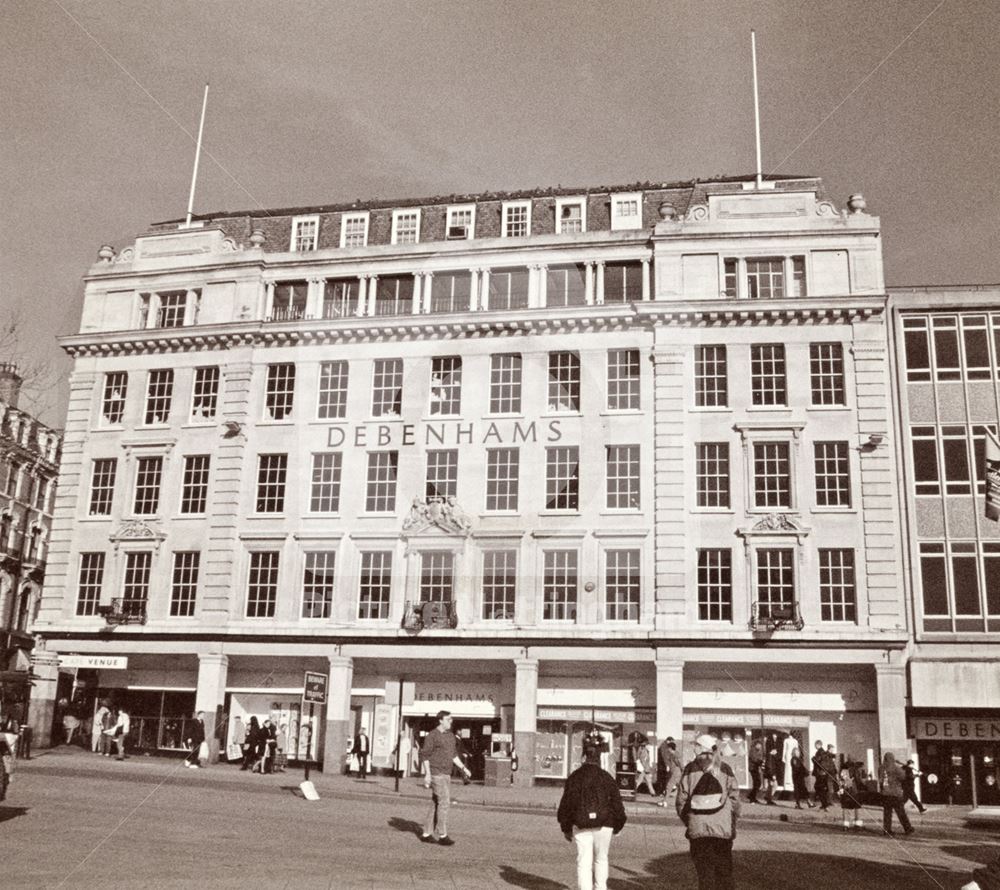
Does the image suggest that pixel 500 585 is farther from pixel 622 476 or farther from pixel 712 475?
pixel 712 475

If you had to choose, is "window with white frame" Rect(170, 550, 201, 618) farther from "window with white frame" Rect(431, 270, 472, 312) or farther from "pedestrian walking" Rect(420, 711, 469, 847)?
"pedestrian walking" Rect(420, 711, 469, 847)

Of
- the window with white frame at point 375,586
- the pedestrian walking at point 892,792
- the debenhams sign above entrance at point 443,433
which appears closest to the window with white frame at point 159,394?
the debenhams sign above entrance at point 443,433

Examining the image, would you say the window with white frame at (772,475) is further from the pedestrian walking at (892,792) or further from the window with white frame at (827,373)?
the pedestrian walking at (892,792)

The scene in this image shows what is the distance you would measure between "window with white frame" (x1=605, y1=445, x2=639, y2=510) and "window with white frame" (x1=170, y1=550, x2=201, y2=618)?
1554cm

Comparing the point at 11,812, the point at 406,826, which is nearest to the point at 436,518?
the point at 406,826

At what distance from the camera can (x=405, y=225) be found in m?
43.2

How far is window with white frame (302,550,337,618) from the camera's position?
3869 centimetres

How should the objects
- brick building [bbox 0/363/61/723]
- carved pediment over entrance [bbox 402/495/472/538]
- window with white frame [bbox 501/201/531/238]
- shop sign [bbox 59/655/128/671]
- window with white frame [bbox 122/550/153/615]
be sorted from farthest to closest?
1. brick building [bbox 0/363/61/723]
2. window with white frame [bbox 501/201/531/238]
3. window with white frame [bbox 122/550/153/615]
4. shop sign [bbox 59/655/128/671]
5. carved pediment over entrance [bbox 402/495/472/538]

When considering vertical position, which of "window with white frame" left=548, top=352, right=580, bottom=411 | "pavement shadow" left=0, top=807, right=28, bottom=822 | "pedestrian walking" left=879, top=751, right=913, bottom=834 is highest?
"window with white frame" left=548, top=352, right=580, bottom=411

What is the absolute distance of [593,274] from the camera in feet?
130

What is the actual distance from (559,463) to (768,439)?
23.8ft

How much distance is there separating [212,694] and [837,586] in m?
21.9

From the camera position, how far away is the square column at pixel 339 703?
37.2m

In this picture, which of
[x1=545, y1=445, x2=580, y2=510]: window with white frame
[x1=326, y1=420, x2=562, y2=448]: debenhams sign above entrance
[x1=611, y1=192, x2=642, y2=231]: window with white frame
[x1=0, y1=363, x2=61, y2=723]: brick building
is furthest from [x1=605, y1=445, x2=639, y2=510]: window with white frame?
[x1=0, y1=363, x2=61, y2=723]: brick building
